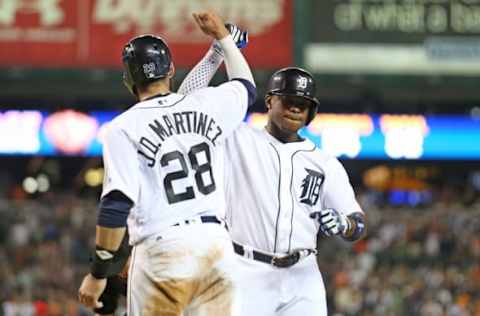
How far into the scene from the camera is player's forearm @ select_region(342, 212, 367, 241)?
18.7ft

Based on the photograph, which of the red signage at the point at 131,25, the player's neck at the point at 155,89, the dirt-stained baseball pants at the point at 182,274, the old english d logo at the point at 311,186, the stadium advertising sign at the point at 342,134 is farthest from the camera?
the stadium advertising sign at the point at 342,134

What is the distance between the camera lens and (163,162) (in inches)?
184

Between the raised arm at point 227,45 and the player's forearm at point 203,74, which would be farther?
the player's forearm at point 203,74

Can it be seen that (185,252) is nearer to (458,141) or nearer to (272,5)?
(272,5)

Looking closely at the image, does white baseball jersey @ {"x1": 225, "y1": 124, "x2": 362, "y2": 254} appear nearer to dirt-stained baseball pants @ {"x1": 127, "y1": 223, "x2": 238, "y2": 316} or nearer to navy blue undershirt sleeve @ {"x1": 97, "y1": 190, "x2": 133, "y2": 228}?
dirt-stained baseball pants @ {"x1": 127, "y1": 223, "x2": 238, "y2": 316}

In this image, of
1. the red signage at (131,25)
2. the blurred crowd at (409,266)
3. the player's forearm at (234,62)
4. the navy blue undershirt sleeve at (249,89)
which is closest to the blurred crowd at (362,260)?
the blurred crowd at (409,266)

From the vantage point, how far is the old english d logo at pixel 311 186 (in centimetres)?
585

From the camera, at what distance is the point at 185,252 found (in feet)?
15.3

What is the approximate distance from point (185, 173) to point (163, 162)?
0.10 metres

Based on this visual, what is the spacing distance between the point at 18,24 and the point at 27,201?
399 centimetres

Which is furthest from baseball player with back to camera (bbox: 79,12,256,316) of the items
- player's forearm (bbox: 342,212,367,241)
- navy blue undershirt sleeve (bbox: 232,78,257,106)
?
player's forearm (bbox: 342,212,367,241)

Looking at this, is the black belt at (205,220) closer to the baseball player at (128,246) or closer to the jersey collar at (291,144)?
the baseball player at (128,246)

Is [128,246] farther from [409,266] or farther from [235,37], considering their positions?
[409,266]

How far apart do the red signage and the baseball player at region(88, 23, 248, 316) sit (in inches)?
315
